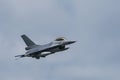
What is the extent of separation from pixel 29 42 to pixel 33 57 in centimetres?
1411

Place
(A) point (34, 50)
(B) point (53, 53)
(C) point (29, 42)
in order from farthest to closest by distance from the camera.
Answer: (C) point (29, 42) < (A) point (34, 50) < (B) point (53, 53)

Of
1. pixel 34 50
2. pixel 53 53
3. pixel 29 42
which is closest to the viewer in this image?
pixel 53 53

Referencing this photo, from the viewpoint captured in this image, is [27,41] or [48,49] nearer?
[48,49]

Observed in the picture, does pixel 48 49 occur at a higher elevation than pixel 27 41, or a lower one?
lower

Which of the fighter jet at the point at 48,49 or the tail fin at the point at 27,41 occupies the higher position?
the tail fin at the point at 27,41

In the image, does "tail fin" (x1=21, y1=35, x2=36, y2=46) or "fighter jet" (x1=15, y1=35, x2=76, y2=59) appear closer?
"fighter jet" (x1=15, y1=35, x2=76, y2=59)

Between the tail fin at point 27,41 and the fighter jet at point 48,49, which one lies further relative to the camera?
Answer: the tail fin at point 27,41

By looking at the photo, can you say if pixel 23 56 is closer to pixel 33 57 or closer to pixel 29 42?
pixel 33 57

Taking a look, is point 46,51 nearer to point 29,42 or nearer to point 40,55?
point 40,55

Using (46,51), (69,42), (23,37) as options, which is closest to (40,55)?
(46,51)

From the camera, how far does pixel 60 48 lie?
371ft

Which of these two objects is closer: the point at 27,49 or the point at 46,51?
the point at 46,51

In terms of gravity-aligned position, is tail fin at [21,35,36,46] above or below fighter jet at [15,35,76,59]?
above

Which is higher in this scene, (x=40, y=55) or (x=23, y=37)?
(x=23, y=37)
